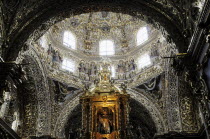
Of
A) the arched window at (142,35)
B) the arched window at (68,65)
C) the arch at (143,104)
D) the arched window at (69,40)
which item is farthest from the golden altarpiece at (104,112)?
the arched window at (142,35)

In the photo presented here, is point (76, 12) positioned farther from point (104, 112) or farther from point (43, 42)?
point (43, 42)

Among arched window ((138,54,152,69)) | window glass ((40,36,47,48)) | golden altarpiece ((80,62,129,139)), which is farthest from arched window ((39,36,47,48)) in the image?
arched window ((138,54,152,69))

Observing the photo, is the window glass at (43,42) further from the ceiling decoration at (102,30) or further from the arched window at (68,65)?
the ceiling decoration at (102,30)

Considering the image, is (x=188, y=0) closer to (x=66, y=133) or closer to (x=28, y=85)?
(x=28, y=85)

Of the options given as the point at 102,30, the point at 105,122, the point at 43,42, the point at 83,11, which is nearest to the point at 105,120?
the point at 105,122

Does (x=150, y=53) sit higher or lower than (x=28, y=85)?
higher

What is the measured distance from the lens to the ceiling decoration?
20.9 meters

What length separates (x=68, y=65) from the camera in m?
19.3

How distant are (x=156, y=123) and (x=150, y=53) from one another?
192 inches

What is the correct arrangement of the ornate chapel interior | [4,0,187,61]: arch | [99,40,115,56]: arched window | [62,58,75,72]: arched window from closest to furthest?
the ornate chapel interior
[4,0,187,61]: arch
[62,58,75,72]: arched window
[99,40,115,56]: arched window

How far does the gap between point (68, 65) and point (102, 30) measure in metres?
4.68

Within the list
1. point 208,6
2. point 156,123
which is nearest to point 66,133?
point 156,123

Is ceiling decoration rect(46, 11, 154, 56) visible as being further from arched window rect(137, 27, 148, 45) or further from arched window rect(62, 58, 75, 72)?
arched window rect(62, 58, 75, 72)

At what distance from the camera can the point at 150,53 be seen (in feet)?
61.6
